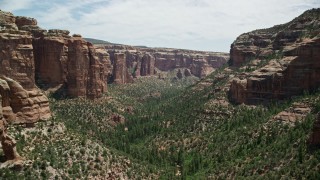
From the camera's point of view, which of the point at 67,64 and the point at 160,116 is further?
the point at 160,116

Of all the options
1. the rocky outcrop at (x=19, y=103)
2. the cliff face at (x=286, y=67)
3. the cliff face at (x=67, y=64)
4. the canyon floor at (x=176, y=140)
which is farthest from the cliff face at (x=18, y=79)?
the cliff face at (x=286, y=67)

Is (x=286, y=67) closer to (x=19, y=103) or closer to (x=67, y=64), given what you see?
(x=67, y=64)

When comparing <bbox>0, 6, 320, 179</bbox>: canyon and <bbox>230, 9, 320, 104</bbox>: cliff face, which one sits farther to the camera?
<bbox>230, 9, 320, 104</bbox>: cliff face

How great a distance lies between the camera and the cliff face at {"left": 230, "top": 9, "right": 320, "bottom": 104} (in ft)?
377

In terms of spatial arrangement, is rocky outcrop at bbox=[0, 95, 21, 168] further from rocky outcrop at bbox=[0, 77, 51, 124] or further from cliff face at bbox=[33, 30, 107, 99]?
cliff face at bbox=[33, 30, 107, 99]

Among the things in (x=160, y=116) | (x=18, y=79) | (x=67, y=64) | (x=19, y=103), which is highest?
(x=67, y=64)

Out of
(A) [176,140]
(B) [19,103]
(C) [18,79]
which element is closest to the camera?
(B) [19,103]

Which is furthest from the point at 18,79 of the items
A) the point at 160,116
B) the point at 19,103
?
the point at 160,116

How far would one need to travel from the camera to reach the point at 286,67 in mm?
119812

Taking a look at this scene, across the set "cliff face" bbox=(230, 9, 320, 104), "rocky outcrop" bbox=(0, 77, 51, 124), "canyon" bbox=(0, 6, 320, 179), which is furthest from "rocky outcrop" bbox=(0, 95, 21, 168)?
"cliff face" bbox=(230, 9, 320, 104)

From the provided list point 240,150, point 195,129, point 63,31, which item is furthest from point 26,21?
point 240,150

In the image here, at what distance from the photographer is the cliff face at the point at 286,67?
114875mm

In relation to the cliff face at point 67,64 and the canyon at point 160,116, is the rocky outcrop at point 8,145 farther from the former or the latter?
the cliff face at point 67,64

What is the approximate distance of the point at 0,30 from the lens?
8181 centimetres
